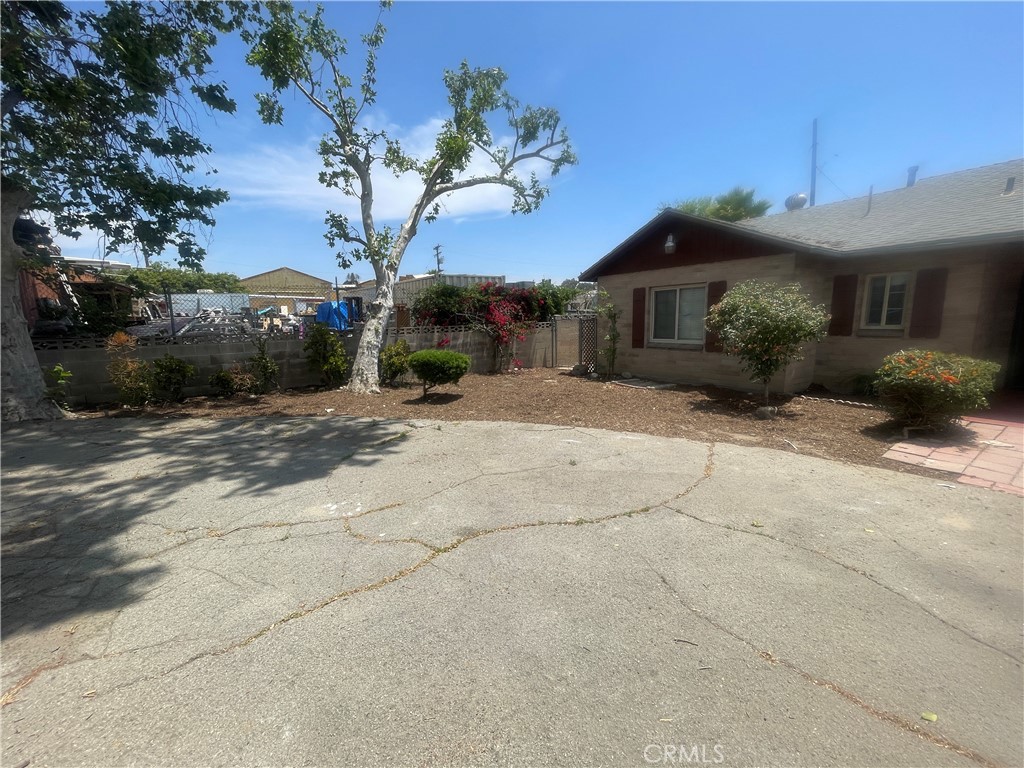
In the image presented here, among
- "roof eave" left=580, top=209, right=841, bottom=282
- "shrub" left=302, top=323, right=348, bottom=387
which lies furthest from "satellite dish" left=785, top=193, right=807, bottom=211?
"shrub" left=302, top=323, right=348, bottom=387

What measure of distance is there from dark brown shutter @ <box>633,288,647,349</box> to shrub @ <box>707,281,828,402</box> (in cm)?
328

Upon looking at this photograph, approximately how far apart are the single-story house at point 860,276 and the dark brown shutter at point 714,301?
26mm

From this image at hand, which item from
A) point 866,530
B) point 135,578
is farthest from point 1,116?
point 866,530

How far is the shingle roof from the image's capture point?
279 inches

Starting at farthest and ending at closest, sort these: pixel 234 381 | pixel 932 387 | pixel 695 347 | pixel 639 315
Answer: pixel 639 315
pixel 695 347
pixel 234 381
pixel 932 387

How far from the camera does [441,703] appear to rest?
1860mm

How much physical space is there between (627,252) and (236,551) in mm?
10652

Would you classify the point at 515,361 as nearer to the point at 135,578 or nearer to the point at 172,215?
the point at 172,215

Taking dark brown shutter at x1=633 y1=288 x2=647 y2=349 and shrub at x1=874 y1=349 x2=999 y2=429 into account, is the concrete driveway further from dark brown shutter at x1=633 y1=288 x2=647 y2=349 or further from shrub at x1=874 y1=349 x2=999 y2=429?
dark brown shutter at x1=633 y1=288 x2=647 y2=349

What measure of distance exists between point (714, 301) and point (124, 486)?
404 inches

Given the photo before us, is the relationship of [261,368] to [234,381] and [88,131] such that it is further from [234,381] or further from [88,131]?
[88,131]

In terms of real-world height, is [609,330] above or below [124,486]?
above

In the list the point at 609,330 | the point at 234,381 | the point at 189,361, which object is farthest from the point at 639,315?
the point at 189,361

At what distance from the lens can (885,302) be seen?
8508mm
